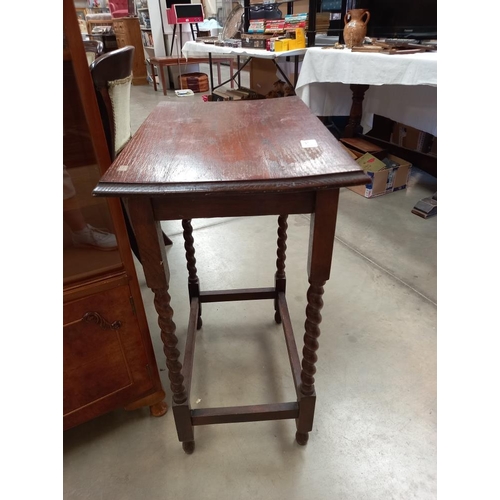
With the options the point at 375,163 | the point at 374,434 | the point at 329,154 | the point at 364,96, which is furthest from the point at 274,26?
the point at 374,434

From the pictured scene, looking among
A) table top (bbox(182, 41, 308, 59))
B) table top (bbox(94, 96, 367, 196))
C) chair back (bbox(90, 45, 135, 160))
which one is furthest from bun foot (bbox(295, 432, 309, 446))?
table top (bbox(182, 41, 308, 59))

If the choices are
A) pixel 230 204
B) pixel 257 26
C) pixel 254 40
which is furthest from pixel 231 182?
pixel 257 26

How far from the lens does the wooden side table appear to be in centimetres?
63

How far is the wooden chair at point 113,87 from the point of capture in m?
0.95

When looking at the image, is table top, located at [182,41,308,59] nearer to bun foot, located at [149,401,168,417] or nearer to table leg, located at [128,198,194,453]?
table leg, located at [128,198,194,453]

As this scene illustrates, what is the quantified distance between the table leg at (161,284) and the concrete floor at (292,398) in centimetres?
14

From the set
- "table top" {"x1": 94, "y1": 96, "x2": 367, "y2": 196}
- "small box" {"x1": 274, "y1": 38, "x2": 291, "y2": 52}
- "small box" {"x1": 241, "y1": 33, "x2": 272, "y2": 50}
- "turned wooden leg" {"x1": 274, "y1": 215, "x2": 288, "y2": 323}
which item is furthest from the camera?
"small box" {"x1": 241, "y1": 33, "x2": 272, "y2": 50}

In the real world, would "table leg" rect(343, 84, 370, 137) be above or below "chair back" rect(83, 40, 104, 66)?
below

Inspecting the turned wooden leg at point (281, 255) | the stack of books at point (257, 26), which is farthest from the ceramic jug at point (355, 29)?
the turned wooden leg at point (281, 255)

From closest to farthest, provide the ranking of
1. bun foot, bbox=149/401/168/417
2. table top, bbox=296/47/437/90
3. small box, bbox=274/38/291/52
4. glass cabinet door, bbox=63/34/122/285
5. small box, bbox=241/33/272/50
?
glass cabinet door, bbox=63/34/122/285
bun foot, bbox=149/401/168/417
table top, bbox=296/47/437/90
small box, bbox=274/38/291/52
small box, bbox=241/33/272/50

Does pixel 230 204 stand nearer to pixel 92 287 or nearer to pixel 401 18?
pixel 92 287

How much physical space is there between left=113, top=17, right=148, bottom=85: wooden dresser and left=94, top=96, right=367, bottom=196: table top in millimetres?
6287

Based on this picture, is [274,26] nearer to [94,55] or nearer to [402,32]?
[402,32]

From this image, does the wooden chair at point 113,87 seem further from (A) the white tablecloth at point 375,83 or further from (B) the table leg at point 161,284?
(A) the white tablecloth at point 375,83
